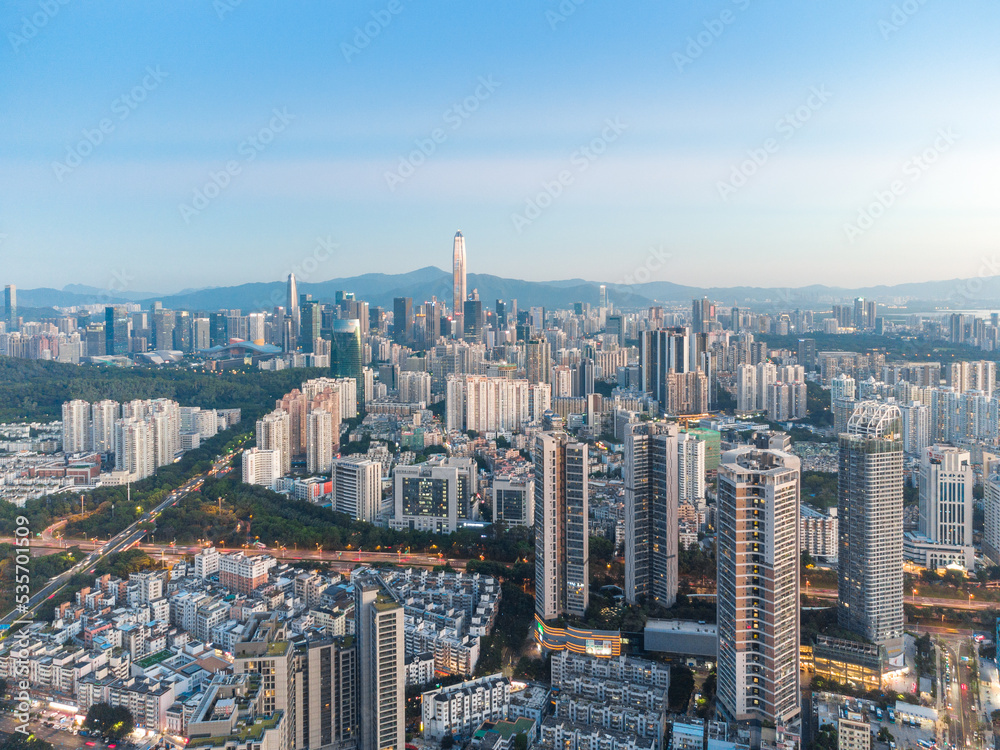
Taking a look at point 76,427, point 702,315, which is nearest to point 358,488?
point 76,427

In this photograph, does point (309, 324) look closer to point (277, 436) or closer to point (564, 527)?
point (277, 436)

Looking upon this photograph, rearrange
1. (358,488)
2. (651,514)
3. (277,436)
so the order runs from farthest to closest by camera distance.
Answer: (277,436) → (358,488) → (651,514)

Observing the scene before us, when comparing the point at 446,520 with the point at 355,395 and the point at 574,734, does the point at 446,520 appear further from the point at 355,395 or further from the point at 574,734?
the point at 355,395

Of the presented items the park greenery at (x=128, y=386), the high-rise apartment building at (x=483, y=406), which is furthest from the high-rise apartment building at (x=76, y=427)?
the high-rise apartment building at (x=483, y=406)

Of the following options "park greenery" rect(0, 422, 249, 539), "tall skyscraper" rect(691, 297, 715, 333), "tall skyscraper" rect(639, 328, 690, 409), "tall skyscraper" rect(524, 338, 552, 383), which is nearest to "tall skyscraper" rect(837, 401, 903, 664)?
"park greenery" rect(0, 422, 249, 539)

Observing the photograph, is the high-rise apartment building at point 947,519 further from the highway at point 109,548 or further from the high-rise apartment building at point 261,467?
the high-rise apartment building at point 261,467

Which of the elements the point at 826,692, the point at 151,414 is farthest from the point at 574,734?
the point at 151,414
